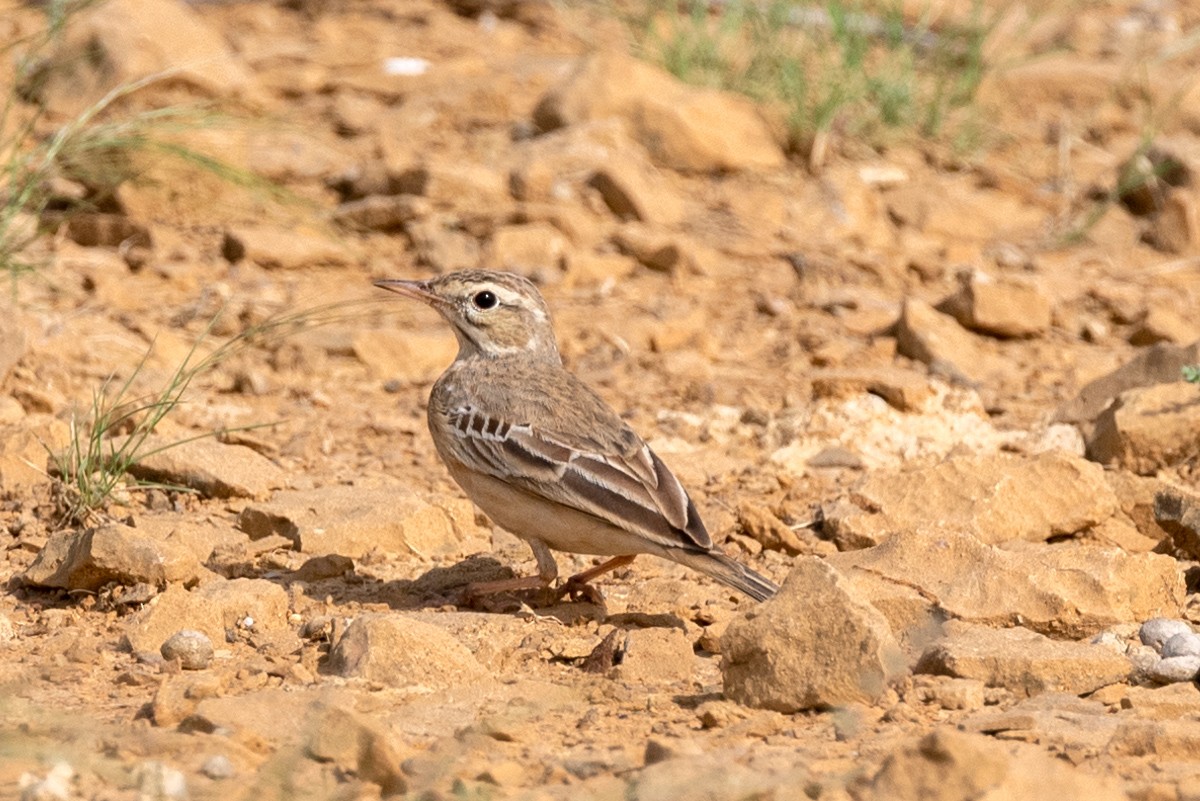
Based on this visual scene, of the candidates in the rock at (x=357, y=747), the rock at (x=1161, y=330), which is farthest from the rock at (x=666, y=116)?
the rock at (x=357, y=747)

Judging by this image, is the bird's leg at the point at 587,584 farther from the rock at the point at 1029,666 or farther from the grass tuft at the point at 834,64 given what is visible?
the grass tuft at the point at 834,64

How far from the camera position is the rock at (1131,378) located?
731 centimetres

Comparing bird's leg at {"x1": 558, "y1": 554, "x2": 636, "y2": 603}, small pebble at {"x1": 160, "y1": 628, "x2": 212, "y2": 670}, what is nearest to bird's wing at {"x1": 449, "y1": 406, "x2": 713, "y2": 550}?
bird's leg at {"x1": 558, "y1": 554, "x2": 636, "y2": 603}

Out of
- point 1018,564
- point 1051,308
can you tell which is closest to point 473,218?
point 1051,308

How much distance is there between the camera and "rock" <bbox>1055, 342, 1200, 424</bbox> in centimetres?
731

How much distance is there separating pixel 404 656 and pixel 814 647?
111cm

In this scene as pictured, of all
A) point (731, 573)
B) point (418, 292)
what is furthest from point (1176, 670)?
point (418, 292)

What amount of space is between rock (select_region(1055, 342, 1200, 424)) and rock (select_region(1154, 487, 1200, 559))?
127 cm

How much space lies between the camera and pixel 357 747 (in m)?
3.87

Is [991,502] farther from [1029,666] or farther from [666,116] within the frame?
[666,116]

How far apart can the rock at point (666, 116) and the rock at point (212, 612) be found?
223 inches

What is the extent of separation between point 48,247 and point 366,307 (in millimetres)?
1670

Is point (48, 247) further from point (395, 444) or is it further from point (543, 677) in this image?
point (543, 677)

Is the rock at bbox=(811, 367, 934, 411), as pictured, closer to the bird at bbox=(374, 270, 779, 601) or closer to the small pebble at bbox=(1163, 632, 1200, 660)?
the bird at bbox=(374, 270, 779, 601)
